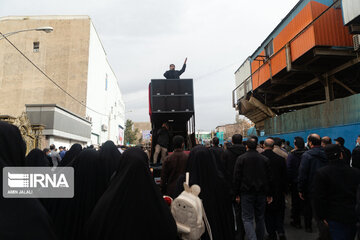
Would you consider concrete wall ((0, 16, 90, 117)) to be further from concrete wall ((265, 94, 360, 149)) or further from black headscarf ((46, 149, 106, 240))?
black headscarf ((46, 149, 106, 240))

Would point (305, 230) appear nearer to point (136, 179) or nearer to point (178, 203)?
point (178, 203)

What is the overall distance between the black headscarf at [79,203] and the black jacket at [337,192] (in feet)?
9.13

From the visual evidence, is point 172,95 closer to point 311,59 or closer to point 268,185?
point 268,185

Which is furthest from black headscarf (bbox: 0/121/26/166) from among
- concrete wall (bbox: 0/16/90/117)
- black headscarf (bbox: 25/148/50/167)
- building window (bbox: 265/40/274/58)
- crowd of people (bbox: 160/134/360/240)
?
concrete wall (bbox: 0/16/90/117)

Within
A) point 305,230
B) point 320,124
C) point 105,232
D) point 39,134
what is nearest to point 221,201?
point 105,232

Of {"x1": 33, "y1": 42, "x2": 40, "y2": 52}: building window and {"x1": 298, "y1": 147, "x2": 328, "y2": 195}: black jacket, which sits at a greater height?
{"x1": 33, "y1": 42, "x2": 40, "y2": 52}: building window

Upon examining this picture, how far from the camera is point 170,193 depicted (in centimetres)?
416

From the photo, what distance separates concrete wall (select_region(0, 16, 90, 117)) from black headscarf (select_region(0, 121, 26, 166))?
Result: 27767 mm

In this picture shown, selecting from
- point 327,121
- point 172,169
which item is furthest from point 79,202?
point 327,121

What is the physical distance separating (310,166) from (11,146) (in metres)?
4.58

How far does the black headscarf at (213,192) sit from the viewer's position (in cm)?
292

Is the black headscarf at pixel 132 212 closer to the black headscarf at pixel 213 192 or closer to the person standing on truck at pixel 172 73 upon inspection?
the black headscarf at pixel 213 192

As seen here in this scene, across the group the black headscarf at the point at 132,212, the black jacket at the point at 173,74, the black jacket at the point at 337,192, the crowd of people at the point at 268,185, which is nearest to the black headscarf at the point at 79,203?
Result: the black headscarf at the point at 132,212

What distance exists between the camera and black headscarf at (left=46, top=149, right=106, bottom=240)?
8.91 ft
